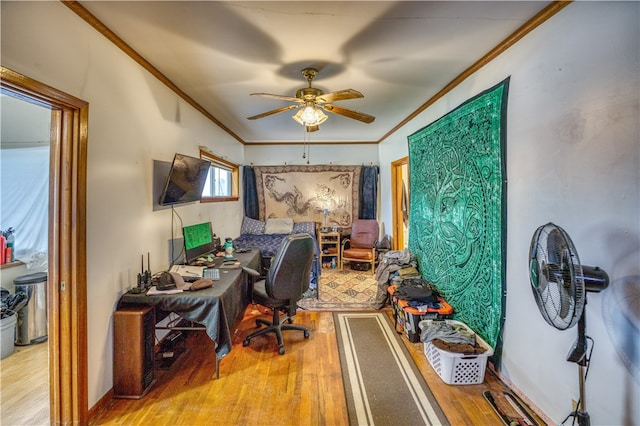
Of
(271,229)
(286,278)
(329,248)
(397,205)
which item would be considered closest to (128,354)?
(286,278)

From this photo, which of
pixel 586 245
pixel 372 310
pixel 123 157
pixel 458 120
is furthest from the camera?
pixel 372 310

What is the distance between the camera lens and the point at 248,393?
181cm

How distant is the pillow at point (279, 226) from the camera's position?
496 centimetres

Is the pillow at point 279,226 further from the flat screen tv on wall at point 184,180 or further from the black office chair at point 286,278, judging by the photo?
the black office chair at point 286,278

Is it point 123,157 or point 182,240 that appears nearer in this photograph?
point 123,157

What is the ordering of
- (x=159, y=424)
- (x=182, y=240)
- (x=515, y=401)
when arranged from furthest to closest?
(x=182, y=240) → (x=515, y=401) → (x=159, y=424)

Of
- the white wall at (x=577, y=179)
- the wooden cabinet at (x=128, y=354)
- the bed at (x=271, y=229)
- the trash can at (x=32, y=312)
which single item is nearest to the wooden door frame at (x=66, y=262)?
the wooden cabinet at (x=128, y=354)

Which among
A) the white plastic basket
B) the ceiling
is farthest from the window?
the white plastic basket

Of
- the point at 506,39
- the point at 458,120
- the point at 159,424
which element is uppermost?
the point at 506,39

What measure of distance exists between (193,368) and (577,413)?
92.1 inches

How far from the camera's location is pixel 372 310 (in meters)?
3.12

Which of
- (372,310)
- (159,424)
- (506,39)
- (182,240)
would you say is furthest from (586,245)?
(182,240)

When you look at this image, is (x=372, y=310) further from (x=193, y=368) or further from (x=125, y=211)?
(x=125, y=211)

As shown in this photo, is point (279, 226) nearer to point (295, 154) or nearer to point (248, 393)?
point (295, 154)
